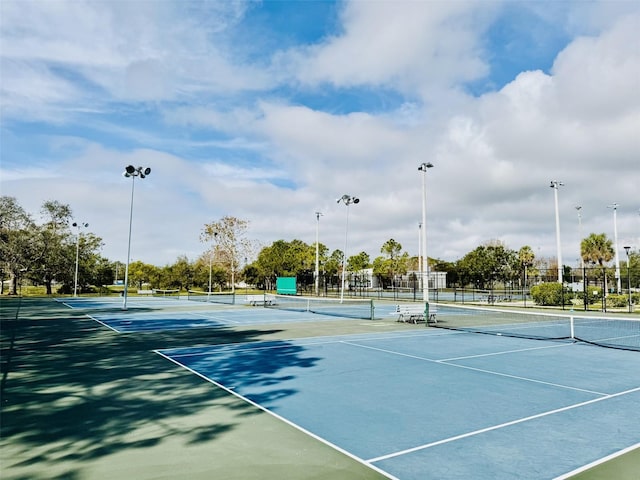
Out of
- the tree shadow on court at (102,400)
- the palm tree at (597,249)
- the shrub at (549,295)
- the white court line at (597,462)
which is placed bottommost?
the white court line at (597,462)

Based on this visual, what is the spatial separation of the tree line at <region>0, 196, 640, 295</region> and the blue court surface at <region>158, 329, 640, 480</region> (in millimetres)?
31833

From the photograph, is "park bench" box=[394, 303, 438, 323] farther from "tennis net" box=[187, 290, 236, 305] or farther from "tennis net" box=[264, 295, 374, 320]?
"tennis net" box=[187, 290, 236, 305]

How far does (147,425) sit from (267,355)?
624 cm

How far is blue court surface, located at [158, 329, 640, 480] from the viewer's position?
560 cm

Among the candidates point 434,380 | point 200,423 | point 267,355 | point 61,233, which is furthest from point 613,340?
→ point 61,233

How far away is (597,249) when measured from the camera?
57.3 m

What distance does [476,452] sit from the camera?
224 inches

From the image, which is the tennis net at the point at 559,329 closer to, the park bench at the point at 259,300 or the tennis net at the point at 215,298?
the park bench at the point at 259,300

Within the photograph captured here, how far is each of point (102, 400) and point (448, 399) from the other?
6.00 meters

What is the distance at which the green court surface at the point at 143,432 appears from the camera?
512cm

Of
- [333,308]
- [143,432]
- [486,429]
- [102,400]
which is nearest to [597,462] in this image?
[486,429]

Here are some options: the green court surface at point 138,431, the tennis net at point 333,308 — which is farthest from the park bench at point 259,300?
the green court surface at point 138,431

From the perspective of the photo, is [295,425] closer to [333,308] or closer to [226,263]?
[333,308]

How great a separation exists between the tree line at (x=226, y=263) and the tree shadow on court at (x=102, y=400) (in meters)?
33.3
